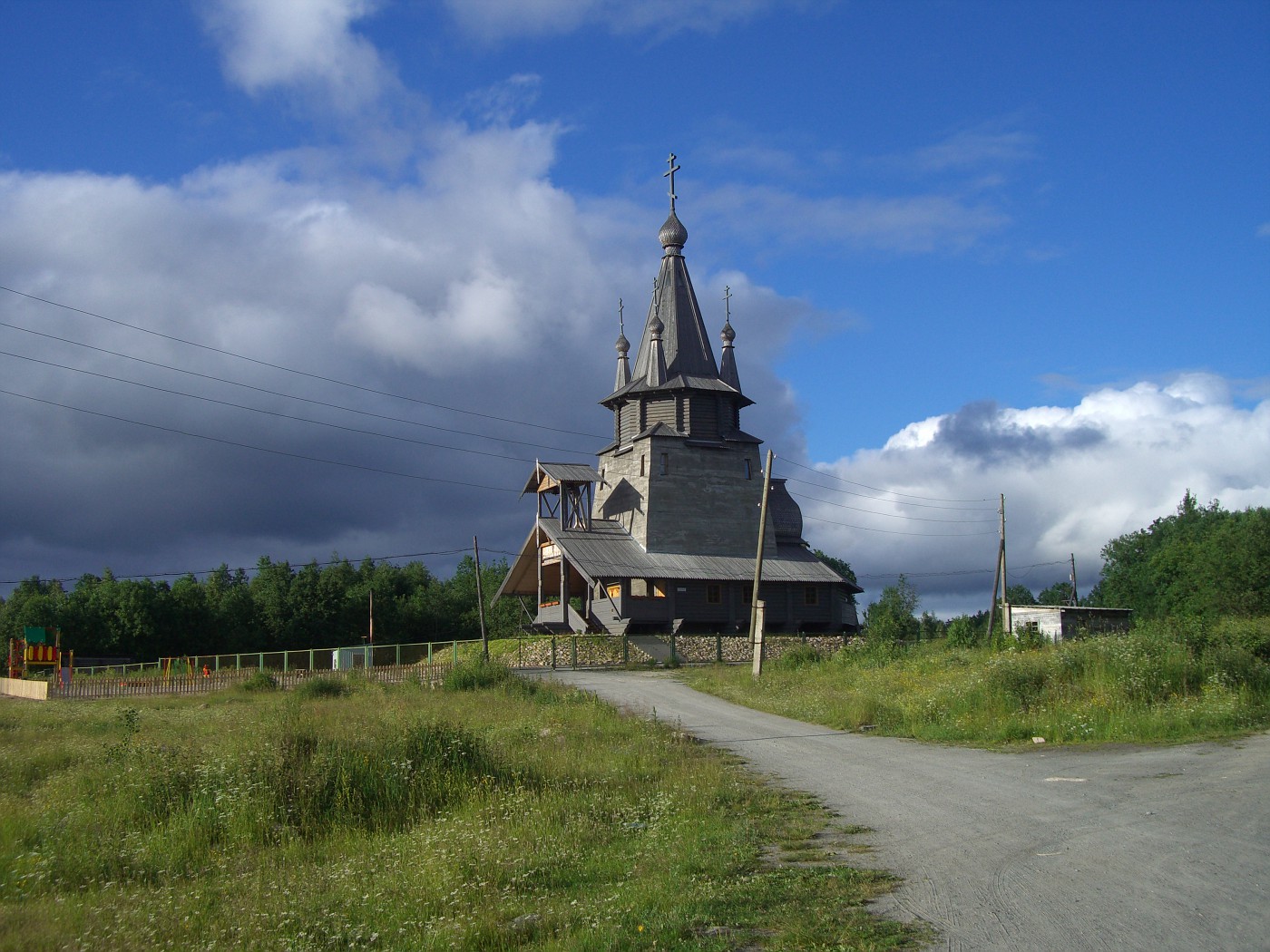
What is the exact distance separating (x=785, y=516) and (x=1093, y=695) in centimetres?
3867

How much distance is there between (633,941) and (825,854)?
116 inches

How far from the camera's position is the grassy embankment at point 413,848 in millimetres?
7262

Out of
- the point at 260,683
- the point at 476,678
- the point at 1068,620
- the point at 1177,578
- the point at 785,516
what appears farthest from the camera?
the point at 1177,578

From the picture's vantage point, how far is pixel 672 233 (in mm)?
56000

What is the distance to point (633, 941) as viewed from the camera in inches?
265

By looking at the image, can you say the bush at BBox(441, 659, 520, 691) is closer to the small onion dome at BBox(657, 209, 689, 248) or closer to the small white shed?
the small white shed

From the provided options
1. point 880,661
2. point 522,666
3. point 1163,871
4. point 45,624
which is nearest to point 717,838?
point 1163,871

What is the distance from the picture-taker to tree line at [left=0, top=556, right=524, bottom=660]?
2793 inches

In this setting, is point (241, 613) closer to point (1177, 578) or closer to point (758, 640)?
point (758, 640)

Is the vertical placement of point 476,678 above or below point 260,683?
above

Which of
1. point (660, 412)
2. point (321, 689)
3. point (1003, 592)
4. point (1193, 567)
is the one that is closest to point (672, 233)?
point (660, 412)

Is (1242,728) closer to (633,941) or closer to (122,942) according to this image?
(633,941)

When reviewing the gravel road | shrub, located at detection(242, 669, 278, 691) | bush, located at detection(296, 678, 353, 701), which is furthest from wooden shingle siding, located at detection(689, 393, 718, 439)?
the gravel road

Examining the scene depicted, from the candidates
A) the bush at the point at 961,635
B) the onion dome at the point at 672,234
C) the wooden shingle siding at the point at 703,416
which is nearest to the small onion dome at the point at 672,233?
the onion dome at the point at 672,234
